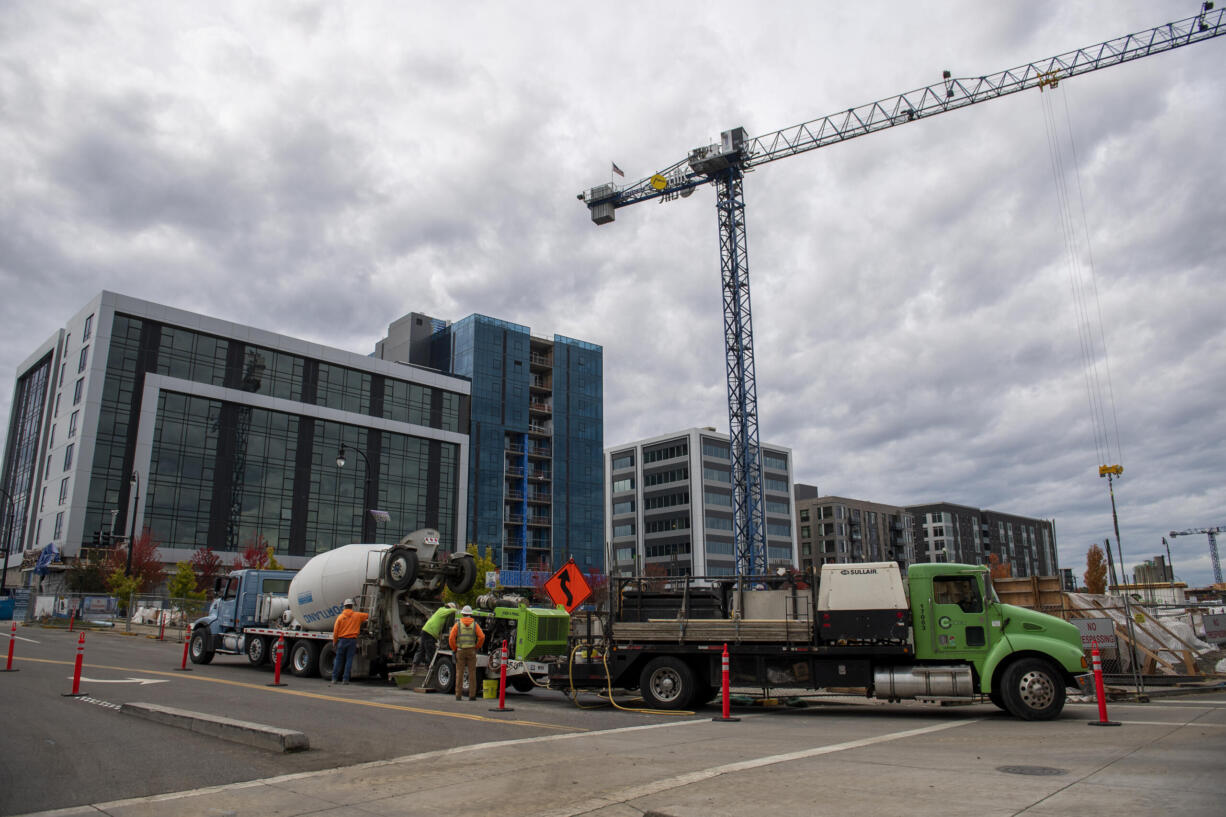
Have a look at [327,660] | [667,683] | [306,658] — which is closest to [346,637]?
[327,660]

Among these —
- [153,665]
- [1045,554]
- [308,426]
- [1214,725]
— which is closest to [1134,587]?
[1214,725]

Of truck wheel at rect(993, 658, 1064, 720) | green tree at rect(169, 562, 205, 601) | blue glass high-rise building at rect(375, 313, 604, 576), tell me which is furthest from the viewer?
blue glass high-rise building at rect(375, 313, 604, 576)

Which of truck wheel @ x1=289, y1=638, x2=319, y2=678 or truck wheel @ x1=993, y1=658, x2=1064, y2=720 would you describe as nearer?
truck wheel @ x1=993, y1=658, x2=1064, y2=720

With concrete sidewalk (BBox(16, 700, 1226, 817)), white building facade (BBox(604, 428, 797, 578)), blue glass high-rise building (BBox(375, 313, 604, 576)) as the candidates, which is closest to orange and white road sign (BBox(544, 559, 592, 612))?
concrete sidewalk (BBox(16, 700, 1226, 817))

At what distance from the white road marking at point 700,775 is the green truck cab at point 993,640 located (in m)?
2.31

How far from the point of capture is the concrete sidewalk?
21.7 feet

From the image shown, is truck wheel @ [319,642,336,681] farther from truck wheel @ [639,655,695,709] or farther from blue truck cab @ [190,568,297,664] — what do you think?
truck wheel @ [639,655,695,709]

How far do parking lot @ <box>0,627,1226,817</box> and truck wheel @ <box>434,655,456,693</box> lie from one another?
2.06 meters

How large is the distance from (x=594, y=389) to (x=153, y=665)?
76728mm

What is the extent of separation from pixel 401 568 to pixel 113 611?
37704mm

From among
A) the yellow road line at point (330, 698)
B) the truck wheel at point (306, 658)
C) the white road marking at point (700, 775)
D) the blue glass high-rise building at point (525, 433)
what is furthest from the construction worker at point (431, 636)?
the blue glass high-rise building at point (525, 433)

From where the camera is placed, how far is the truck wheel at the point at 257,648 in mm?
22172

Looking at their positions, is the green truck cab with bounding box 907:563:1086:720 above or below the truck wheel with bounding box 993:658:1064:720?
above

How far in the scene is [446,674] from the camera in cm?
1714
